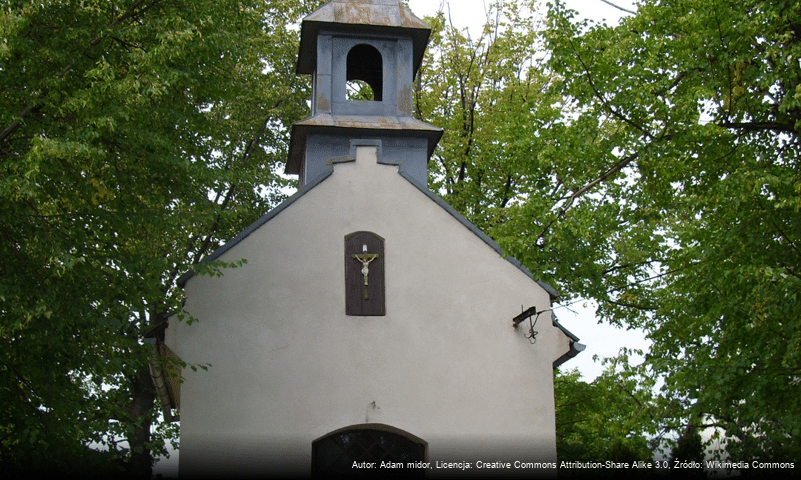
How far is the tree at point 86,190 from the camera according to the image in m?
10.1

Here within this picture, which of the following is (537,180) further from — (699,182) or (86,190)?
(86,190)

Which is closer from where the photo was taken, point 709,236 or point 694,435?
point 709,236

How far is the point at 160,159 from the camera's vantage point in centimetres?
1151

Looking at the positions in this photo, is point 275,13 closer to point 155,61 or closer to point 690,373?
point 155,61

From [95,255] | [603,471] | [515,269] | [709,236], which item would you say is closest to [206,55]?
[95,255]

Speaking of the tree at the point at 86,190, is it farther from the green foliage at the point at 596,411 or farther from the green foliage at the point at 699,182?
the green foliage at the point at 596,411

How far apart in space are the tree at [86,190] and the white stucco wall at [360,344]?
1.13 meters

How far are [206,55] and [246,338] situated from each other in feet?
12.9

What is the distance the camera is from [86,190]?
1095 centimetres

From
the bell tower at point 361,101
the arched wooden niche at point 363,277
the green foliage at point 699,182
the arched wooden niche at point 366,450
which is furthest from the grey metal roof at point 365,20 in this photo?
the arched wooden niche at point 366,450

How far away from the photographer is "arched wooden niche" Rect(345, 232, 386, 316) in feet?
42.9

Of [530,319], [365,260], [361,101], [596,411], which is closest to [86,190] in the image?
[365,260]

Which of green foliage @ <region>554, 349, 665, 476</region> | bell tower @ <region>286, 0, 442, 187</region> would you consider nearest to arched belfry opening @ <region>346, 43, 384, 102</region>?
bell tower @ <region>286, 0, 442, 187</region>

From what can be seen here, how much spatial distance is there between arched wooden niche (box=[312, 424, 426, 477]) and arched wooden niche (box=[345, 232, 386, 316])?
1.69m
